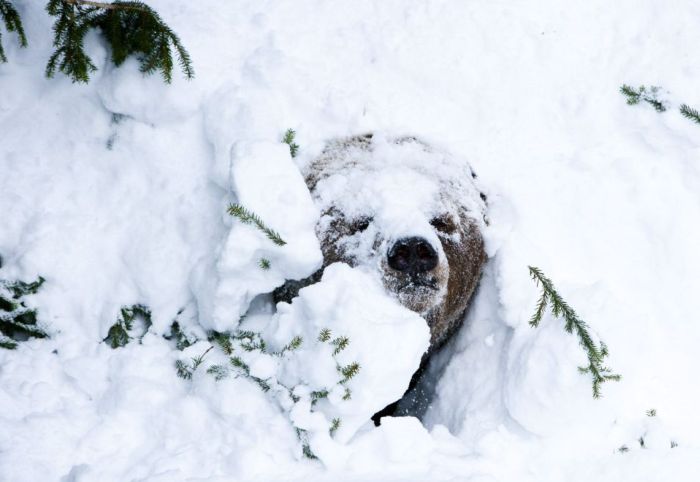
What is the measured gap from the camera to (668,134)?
437cm

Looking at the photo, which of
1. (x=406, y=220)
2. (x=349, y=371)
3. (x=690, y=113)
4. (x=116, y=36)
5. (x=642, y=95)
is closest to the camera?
(x=349, y=371)

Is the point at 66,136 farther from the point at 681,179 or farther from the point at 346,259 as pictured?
the point at 681,179

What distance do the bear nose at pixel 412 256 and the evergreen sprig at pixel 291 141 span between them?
0.96 meters

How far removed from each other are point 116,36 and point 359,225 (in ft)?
5.85

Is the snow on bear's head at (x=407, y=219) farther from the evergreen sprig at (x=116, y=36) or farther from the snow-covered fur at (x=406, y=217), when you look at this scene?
the evergreen sprig at (x=116, y=36)

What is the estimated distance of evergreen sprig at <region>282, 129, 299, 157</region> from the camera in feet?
12.8

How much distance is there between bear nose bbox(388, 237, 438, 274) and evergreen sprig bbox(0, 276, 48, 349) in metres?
1.93

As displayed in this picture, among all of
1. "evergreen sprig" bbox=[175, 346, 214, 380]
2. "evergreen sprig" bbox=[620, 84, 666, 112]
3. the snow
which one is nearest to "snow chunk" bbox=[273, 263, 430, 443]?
the snow

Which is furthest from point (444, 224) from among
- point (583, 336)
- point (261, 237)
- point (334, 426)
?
point (334, 426)

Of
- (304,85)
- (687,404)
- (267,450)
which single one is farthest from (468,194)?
(267,450)

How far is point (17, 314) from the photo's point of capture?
341cm

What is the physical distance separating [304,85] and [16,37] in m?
1.85

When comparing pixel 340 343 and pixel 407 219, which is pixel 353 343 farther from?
pixel 407 219

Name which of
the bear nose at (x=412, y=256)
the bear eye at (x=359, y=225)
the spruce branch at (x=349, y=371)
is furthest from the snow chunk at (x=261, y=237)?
the spruce branch at (x=349, y=371)
